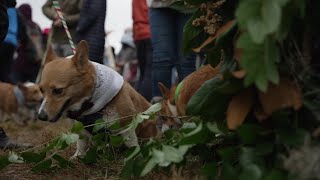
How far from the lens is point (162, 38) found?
14.8 ft

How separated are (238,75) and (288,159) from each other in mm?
300

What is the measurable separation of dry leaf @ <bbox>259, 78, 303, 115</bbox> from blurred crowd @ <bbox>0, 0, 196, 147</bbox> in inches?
34.4

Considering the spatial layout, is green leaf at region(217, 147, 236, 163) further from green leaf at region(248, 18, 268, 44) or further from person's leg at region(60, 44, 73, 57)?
person's leg at region(60, 44, 73, 57)

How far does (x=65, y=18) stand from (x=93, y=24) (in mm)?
801

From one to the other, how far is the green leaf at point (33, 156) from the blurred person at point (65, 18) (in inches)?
142

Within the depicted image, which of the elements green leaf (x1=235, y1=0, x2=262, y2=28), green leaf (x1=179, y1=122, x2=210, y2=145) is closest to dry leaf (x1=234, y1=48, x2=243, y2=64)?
green leaf (x1=235, y1=0, x2=262, y2=28)

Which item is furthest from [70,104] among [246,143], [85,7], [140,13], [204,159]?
[140,13]

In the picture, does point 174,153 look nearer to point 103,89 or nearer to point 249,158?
point 249,158

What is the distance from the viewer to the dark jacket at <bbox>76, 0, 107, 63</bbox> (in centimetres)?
546

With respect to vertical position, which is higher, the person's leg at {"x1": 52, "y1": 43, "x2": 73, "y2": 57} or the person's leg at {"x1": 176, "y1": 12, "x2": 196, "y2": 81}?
the person's leg at {"x1": 176, "y1": 12, "x2": 196, "y2": 81}

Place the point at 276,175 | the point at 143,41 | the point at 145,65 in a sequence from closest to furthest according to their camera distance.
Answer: the point at 276,175
the point at 143,41
the point at 145,65

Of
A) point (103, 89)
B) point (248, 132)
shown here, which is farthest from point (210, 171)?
point (103, 89)

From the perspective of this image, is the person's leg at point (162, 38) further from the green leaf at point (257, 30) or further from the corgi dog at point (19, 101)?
the corgi dog at point (19, 101)

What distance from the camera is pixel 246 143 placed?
6.37 ft
